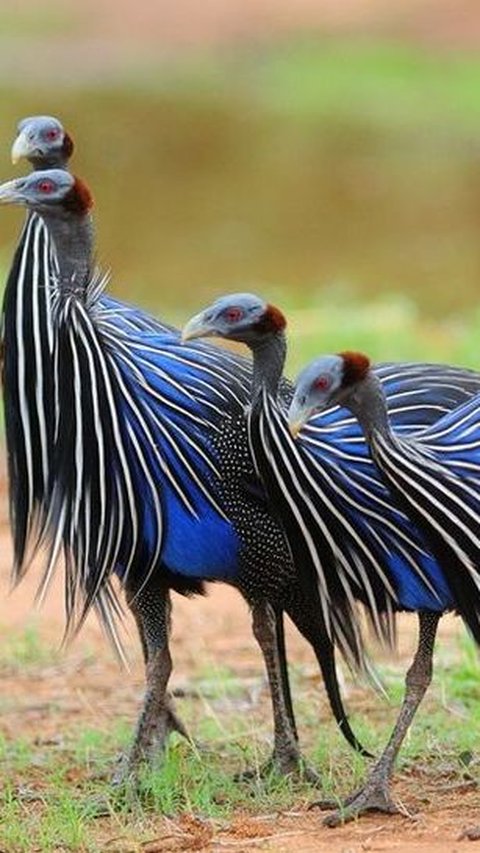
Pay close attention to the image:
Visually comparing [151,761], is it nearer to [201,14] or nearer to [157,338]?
[157,338]

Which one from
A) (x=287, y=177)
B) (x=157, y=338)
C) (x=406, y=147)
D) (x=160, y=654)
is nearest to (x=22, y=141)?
(x=157, y=338)

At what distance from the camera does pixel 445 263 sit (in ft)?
47.7

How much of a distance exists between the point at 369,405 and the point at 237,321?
0.37 metres

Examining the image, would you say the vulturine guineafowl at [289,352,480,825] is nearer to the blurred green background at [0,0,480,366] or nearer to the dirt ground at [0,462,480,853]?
the dirt ground at [0,462,480,853]

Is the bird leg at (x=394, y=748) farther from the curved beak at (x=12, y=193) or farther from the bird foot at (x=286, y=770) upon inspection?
the curved beak at (x=12, y=193)

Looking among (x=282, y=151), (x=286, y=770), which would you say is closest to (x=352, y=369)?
(x=286, y=770)

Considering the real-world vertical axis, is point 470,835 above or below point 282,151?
below

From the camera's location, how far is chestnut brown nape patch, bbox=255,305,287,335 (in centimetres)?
465

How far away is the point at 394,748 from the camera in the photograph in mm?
4781

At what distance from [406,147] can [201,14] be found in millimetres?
6358

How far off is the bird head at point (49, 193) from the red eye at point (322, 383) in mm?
874

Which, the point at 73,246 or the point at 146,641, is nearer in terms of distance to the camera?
the point at 73,246

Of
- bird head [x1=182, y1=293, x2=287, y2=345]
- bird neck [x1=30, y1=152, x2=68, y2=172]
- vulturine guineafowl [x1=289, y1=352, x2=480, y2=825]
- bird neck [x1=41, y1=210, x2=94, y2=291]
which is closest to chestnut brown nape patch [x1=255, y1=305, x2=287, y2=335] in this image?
bird head [x1=182, y1=293, x2=287, y2=345]

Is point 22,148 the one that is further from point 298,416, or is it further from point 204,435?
point 298,416
